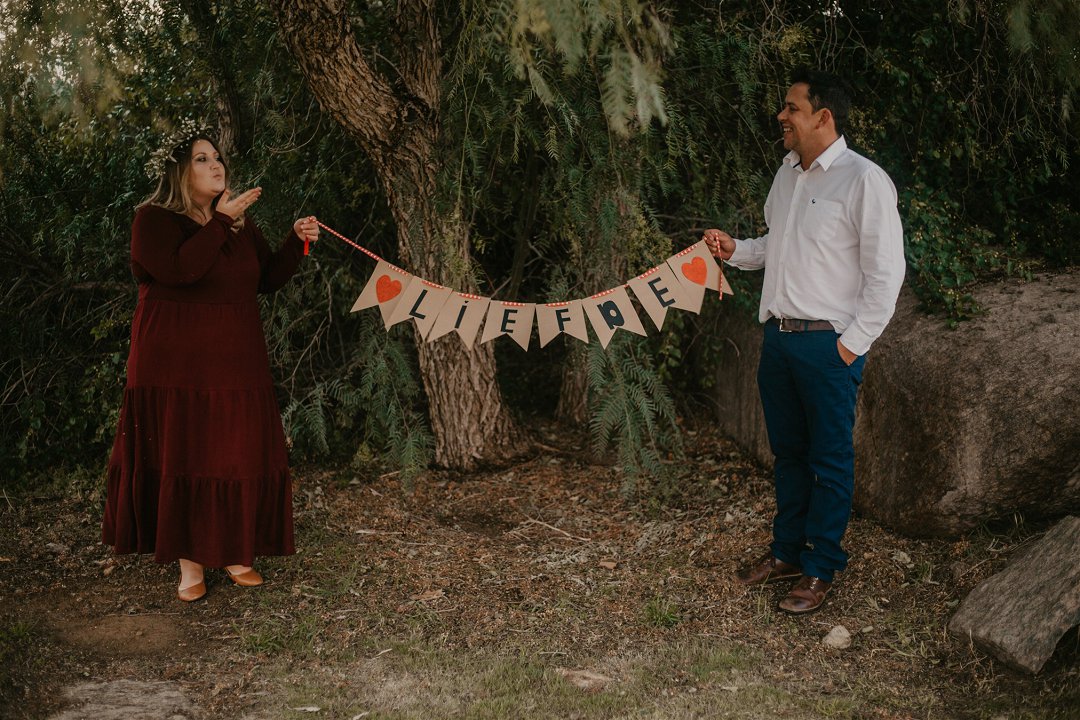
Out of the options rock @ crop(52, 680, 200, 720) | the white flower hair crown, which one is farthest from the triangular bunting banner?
rock @ crop(52, 680, 200, 720)

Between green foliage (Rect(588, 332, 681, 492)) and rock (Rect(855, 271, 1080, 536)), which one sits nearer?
rock (Rect(855, 271, 1080, 536))

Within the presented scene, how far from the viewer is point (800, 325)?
3.15 meters

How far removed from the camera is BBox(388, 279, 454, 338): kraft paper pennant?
3.86 m

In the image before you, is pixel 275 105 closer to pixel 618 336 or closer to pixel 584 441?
pixel 618 336

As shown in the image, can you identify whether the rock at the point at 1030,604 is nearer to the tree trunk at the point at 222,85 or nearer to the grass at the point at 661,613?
Answer: the grass at the point at 661,613

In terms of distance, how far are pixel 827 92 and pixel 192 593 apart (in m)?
2.84

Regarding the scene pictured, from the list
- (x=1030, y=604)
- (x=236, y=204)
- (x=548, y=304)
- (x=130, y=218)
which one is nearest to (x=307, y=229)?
(x=236, y=204)

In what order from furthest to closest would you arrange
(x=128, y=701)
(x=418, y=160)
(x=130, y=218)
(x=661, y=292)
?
(x=130, y=218) < (x=418, y=160) < (x=661, y=292) < (x=128, y=701)

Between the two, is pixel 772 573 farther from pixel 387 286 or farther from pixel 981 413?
pixel 387 286

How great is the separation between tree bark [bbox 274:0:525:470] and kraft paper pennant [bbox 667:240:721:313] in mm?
956

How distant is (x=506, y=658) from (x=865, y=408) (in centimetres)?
178

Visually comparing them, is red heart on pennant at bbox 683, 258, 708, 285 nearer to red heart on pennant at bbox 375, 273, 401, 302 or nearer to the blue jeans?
the blue jeans

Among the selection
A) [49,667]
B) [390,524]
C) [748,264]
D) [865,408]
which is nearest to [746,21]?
[748,264]

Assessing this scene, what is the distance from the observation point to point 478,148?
390cm
